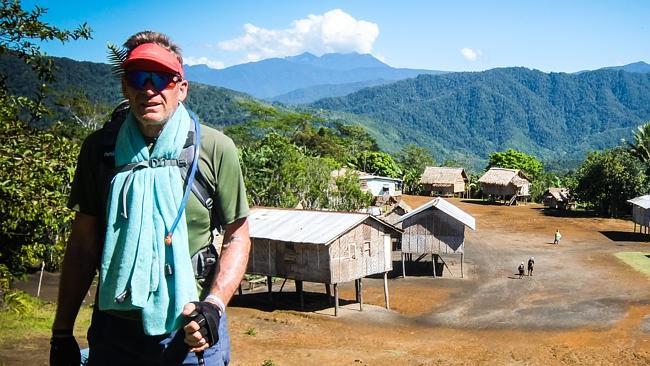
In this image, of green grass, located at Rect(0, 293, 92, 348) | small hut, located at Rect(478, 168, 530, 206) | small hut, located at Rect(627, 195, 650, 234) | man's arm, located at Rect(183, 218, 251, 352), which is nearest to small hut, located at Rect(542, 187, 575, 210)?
small hut, located at Rect(478, 168, 530, 206)

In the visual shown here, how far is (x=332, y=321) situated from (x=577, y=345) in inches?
402

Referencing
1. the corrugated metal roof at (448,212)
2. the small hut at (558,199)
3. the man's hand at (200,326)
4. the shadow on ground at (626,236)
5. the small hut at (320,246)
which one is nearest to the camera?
the man's hand at (200,326)

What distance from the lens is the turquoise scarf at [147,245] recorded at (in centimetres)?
278

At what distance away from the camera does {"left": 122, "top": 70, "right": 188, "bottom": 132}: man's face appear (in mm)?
2914

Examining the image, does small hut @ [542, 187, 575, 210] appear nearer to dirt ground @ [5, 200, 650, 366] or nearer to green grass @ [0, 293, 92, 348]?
dirt ground @ [5, 200, 650, 366]

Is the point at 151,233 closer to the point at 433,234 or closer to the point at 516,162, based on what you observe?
the point at 433,234

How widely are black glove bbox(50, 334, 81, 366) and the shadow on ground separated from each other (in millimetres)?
51276

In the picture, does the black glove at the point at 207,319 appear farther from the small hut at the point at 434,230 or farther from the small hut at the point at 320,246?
the small hut at the point at 434,230

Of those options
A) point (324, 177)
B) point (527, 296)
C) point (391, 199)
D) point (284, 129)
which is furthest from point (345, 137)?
point (527, 296)

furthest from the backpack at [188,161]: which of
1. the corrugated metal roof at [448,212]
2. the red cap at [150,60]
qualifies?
the corrugated metal roof at [448,212]

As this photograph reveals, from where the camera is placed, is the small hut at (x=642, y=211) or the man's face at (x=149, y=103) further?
the small hut at (x=642, y=211)

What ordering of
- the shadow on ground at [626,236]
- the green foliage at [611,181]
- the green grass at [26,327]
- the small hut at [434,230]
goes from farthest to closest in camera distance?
the green foliage at [611,181] → the shadow on ground at [626,236] → the small hut at [434,230] → the green grass at [26,327]

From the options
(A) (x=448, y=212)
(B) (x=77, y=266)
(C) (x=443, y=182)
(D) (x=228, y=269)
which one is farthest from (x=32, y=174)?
(C) (x=443, y=182)

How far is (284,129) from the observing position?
8600 centimetres
